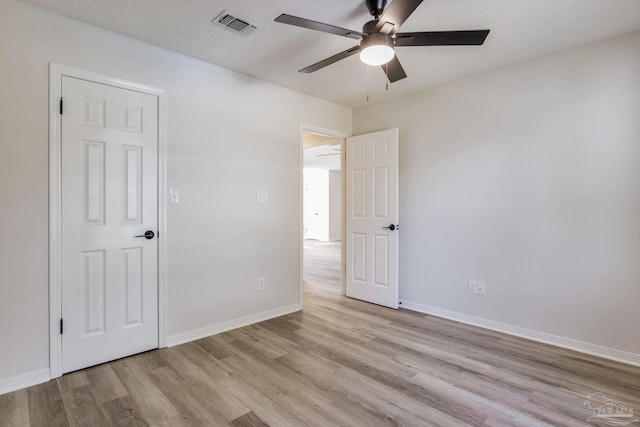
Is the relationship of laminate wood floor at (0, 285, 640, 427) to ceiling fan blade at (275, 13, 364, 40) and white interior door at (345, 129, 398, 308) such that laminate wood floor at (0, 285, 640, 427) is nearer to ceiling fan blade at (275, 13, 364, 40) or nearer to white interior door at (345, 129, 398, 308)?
white interior door at (345, 129, 398, 308)

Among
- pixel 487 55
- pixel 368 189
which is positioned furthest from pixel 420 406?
pixel 487 55

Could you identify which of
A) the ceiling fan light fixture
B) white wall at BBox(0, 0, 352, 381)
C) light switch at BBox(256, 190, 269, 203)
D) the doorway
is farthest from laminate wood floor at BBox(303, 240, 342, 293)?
the ceiling fan light fixture

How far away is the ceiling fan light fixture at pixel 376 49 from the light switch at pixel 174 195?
1.87 m

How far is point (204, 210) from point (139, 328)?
1092mm

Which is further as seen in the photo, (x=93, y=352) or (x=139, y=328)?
(x=139, y=328)

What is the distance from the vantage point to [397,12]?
5.58 ft

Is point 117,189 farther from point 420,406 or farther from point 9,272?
point 420,406

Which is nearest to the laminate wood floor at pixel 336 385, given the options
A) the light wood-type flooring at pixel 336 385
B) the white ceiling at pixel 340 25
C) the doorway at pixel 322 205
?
the light wood-type flooring at pixel 336 385

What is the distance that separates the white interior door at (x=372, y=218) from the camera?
3725mm

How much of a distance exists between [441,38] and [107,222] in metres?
2.65

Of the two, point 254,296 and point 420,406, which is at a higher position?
point 254,296

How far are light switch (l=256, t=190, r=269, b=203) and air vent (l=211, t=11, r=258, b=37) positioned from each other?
1.48 m

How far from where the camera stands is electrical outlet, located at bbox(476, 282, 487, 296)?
3.18 m

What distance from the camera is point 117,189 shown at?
97.3 inches
